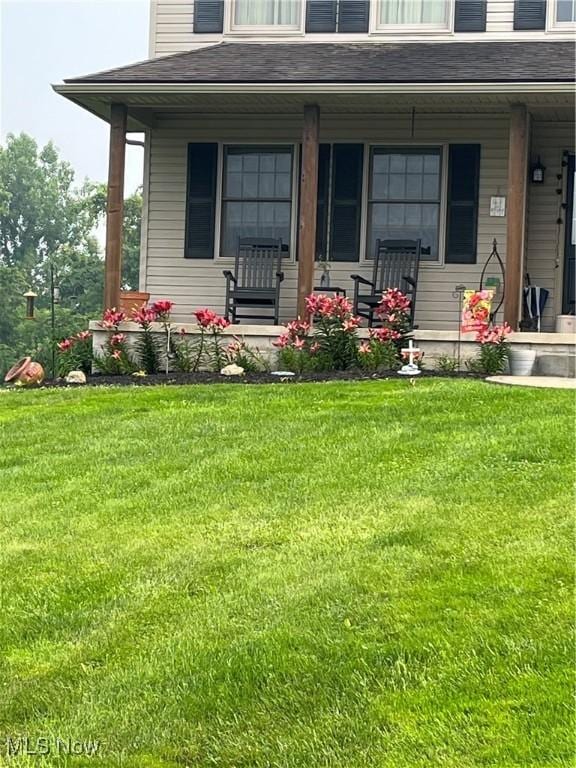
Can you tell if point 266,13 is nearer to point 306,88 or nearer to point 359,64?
point 359,64

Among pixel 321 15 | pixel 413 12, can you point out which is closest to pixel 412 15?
pixel 413 12

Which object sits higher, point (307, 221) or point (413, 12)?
point (413, 12)

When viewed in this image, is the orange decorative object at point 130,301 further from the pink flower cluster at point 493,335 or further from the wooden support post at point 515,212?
the wooden support post at point 515,212

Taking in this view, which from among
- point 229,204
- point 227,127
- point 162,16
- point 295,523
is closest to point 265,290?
point 229,204

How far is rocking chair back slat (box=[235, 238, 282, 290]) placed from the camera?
1138 centimetres

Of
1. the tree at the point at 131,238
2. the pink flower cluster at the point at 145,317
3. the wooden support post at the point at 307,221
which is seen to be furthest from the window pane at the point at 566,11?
the tree at the point at 131,238

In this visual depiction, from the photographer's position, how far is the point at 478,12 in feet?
38.2

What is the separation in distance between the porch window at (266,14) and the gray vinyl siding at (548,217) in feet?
10.2

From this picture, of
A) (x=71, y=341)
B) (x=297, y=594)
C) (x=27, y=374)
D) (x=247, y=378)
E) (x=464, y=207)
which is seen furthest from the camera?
(x=464, y=207)

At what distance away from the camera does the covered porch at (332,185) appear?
10375mm

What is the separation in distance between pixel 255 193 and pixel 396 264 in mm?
1870

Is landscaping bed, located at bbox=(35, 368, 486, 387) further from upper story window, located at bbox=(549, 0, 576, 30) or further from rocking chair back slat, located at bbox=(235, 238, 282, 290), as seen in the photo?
upper story window, located at bbox=(549, 0, 576, 30)

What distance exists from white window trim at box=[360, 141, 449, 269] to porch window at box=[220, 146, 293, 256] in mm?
870

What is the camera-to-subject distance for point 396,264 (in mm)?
11180
